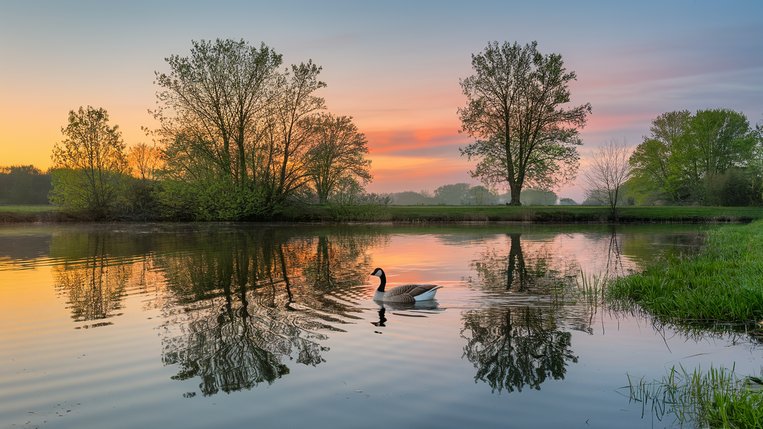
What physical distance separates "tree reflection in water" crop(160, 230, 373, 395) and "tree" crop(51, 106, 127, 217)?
4208 centimetres

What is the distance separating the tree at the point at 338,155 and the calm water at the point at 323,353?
45.1 m

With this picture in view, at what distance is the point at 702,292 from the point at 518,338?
19.4 feet

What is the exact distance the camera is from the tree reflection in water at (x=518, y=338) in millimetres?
8742

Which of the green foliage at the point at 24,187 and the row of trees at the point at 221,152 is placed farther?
the green foliage at the point at 24,187

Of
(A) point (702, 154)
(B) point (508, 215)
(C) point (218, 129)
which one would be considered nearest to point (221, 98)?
(C) point (218, 129)

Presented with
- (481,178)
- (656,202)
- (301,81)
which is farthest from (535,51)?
(656,202)

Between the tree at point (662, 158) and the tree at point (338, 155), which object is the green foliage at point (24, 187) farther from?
the tree at point (662, 158)

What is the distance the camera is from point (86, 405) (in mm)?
7512

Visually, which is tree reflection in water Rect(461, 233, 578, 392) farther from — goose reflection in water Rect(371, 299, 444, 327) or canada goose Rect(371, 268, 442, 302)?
canada goose Rect(371, 268, 442, 302)

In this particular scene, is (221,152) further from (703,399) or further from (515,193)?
(703,399)

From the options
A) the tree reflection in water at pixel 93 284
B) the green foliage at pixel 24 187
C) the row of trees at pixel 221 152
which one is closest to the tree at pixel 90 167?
the row of trees at pixel 221 152

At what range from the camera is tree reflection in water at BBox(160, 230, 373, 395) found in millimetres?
9430

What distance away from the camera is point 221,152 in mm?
56688

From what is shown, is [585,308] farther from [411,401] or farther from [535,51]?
[535,51]
